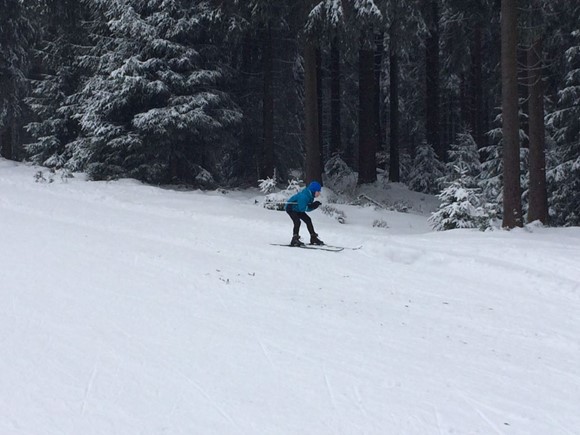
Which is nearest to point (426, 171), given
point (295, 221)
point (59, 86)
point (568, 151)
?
point (568, 151)

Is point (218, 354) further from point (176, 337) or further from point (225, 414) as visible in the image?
point (225, 414)

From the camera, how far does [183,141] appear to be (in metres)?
19.5

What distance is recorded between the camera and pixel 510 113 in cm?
1257

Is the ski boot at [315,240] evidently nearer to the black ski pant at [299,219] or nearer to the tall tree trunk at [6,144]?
the black ski pant at [299,219]

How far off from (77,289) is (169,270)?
167 cm

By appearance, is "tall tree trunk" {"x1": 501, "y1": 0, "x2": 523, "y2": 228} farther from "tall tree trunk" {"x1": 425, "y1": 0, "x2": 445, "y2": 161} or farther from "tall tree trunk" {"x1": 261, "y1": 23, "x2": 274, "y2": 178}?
"tall tree trunk" {"x1": 425, "y1": 0, "x2": 445, "y2": 161}

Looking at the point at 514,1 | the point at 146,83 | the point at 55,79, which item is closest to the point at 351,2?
the point at 514,1

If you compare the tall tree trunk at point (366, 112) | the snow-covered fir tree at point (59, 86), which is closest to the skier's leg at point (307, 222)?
the tall tree trunk at point (366, 112)

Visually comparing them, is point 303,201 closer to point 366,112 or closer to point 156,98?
point 156,98

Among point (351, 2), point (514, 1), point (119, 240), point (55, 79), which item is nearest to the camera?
point (119, 240)

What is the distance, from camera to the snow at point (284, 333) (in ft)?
13.4

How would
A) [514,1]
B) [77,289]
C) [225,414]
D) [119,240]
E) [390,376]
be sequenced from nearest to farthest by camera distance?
[225,414], [390,376], [77,289], [119,240], [514,1]

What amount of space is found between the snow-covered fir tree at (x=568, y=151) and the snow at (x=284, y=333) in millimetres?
4918

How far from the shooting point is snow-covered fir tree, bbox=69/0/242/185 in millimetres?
18078
